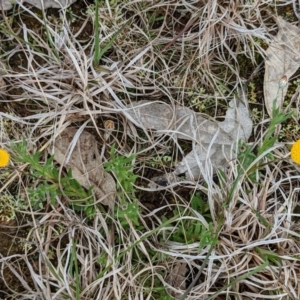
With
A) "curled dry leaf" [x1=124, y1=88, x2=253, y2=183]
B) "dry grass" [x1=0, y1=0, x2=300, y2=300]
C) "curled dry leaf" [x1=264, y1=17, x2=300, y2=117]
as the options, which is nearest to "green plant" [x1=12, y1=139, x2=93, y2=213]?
"dry grass" [x1=0, y1=0, x2=300, y2=300]

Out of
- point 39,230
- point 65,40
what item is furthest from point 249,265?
point 65,40

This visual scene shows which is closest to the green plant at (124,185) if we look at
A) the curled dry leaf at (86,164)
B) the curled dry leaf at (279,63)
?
the curled dry leaf at (86,164)

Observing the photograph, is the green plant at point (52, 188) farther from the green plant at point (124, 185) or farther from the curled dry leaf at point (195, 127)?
the curled dry leaf at point (195, 127)

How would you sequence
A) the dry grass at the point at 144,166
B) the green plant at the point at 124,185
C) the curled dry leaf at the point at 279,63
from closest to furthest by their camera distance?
the green plant at the point at 124,185 < the dry grass at the point at 144,166 < the curled dry leaf at the point at 279,63

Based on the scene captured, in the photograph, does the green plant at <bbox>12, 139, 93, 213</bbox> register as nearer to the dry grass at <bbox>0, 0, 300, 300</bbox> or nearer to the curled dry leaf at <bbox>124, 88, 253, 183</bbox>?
the dry grass at <bbox>0, 0, 300, 300</bbox>

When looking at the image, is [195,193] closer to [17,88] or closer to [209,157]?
[209,157]

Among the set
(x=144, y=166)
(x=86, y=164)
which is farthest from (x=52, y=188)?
(x=144, y=166)
